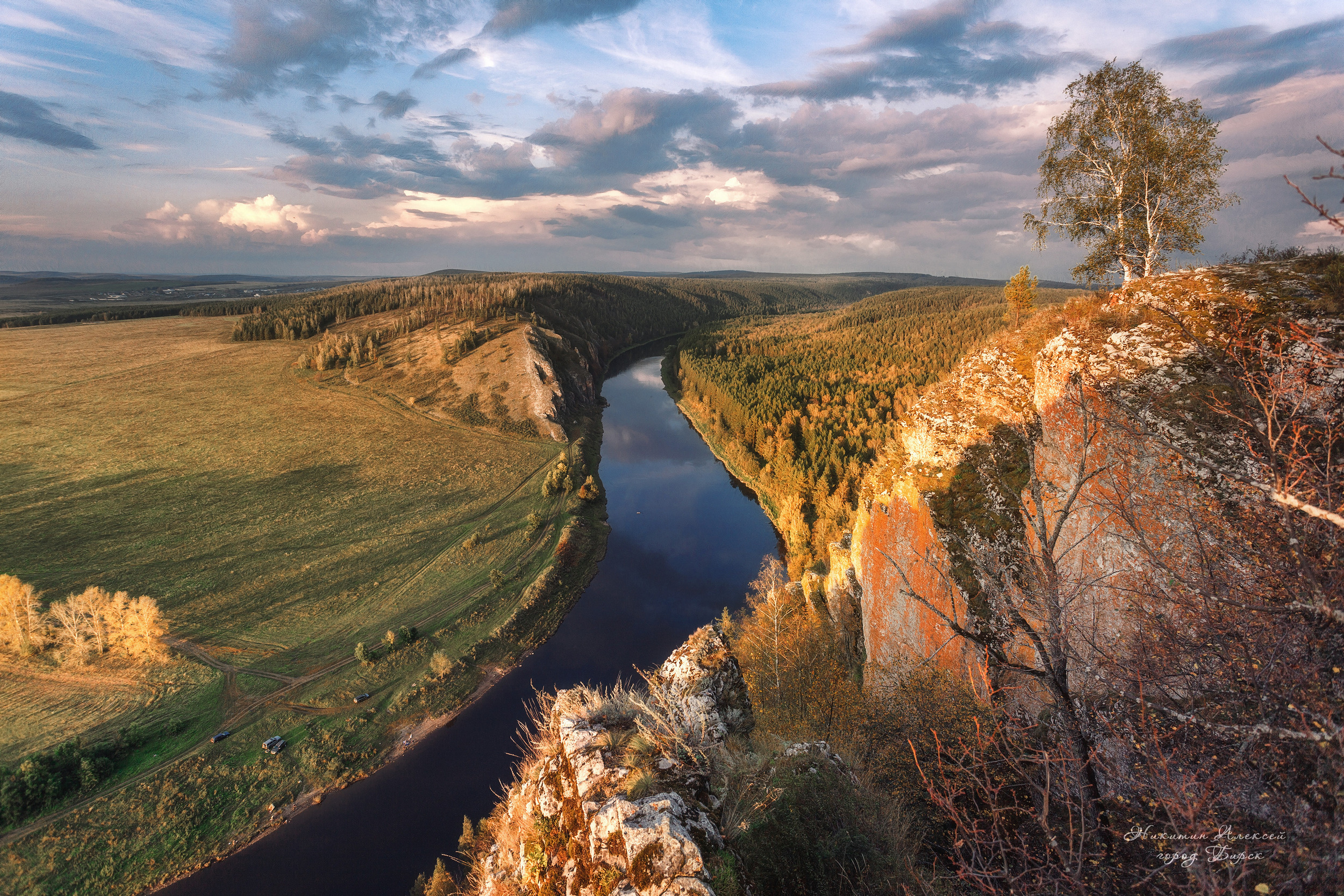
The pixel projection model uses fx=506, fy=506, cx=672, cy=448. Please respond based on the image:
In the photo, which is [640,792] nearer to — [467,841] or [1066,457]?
[1066,457]

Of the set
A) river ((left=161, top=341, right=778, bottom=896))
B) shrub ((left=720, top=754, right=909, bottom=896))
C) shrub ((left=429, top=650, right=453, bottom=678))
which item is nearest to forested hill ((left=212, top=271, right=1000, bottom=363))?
river ((left=161, top=341, right=778, bottom=896))

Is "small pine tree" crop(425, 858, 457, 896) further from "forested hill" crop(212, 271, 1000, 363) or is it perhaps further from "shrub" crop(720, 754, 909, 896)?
"forested hill" crop(212, 271, 1000, 363)

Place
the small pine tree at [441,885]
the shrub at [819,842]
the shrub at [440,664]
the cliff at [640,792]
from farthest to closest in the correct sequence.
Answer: the shrub at [440,664] < the small pine tree at [441,885] < the shrub at [819,842] < the cliff at [640,792]

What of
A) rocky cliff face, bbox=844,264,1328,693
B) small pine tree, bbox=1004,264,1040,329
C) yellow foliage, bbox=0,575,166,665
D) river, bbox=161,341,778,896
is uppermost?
small pine tree, bbox=1004,264,1040,329

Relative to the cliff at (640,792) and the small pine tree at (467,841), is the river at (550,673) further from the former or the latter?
the cliff at (640,792)

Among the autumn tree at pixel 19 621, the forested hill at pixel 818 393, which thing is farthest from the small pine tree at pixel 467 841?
the autumn tree at pixel 19 621

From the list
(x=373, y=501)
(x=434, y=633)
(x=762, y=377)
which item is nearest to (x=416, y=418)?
(x=373, y=501)
